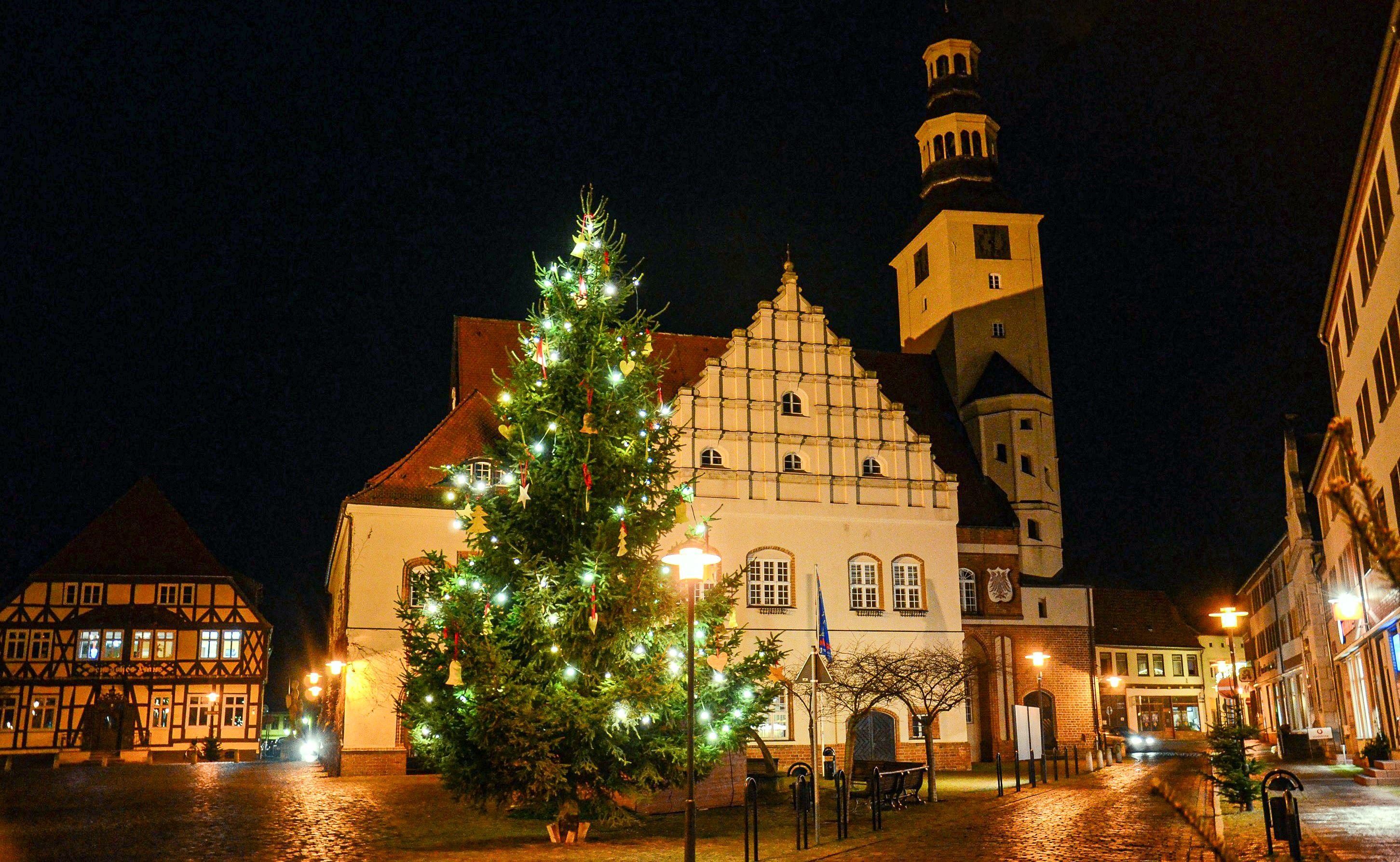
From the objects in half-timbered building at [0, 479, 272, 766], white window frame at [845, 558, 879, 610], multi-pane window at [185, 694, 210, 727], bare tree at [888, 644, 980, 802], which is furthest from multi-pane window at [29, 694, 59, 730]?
bare tree at [888, 644, 980, 802]

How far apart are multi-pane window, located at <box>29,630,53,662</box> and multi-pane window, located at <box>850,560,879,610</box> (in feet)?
114

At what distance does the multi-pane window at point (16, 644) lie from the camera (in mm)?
50500

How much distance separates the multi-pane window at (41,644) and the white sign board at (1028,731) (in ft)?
137

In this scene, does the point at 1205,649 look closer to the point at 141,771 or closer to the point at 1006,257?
the point at 1006,257

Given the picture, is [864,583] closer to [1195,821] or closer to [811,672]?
[811,672]

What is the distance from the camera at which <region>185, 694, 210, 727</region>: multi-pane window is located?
51906 mm

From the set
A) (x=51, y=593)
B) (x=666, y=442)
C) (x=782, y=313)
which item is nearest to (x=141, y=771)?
(x=51, y=593)

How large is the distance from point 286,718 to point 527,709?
95.3 m

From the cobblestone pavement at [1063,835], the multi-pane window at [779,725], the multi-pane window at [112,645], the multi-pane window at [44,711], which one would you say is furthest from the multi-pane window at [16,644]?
the cobblestone pavement at [1063,835]

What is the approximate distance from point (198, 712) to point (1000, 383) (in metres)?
36.3

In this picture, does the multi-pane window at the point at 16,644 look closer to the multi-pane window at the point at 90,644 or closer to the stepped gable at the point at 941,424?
the multi-pane window at the point at 90,644

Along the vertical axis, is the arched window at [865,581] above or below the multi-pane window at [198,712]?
above

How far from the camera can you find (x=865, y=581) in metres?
38.1

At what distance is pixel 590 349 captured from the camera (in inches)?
749
